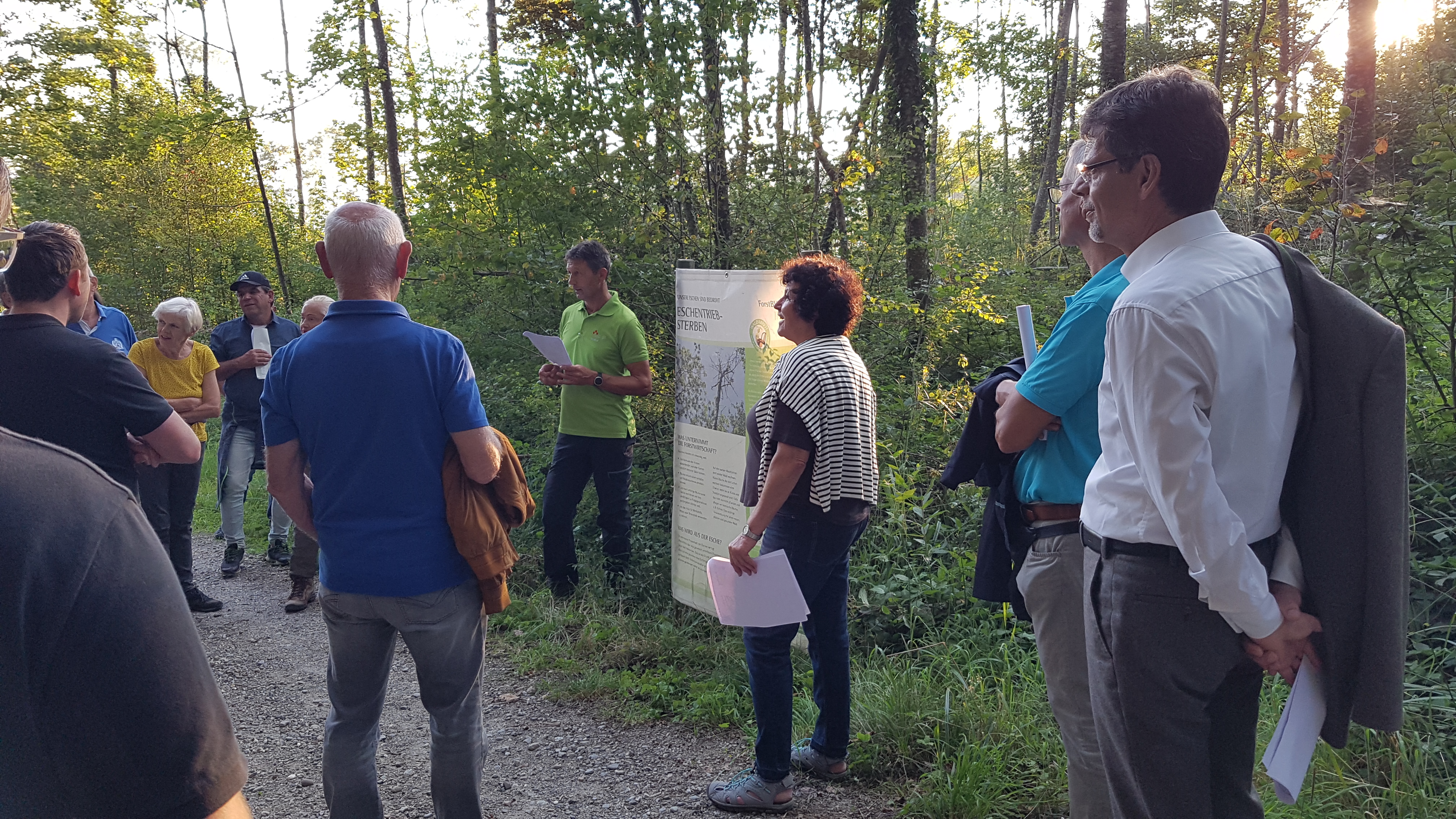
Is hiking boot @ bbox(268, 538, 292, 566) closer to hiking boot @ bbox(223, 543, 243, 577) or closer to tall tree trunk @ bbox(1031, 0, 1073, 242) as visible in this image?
hiking boot @ bbox(223, 543, 243, 577)

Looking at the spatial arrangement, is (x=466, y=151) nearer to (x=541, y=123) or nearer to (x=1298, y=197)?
(x=541, y=123)

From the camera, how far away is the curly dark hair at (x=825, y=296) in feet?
11.4

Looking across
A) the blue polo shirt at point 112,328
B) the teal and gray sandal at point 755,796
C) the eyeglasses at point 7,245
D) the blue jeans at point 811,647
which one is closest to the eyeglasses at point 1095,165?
the blue jeans at point 811,647

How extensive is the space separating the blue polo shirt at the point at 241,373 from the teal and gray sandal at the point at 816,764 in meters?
5.33

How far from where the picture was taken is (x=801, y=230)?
7031mm

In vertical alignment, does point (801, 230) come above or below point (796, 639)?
above

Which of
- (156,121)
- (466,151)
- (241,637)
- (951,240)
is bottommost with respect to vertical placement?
(241,637)

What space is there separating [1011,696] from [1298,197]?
4.52 meters

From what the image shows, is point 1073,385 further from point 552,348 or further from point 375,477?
point 552,348

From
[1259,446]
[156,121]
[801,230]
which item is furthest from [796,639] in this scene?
[156,121]

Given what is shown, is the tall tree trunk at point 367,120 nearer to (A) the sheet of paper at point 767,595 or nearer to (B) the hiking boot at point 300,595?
(B) the hiking boot at point 300,595

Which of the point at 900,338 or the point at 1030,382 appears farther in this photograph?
the point at 900,338

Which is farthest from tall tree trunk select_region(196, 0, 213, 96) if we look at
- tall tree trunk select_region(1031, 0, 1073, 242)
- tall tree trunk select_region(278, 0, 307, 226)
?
tall tree trunk select_region(1031, 0, 1073, 242)

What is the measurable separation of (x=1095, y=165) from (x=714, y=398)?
314 centimetres
